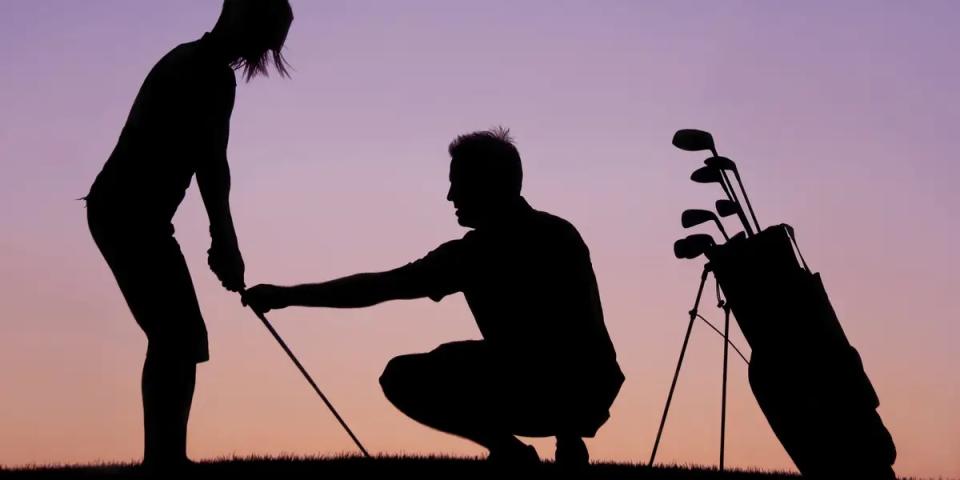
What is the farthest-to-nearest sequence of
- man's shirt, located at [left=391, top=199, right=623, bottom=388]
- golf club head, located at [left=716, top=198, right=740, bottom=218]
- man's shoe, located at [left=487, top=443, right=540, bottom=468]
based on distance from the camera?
1. golf club head, located at [left=716, top=198, right=740, bottom=218]
2. man's shoe, located at [left=487, top=443, right=540, bottom=468]
3. man's shirt, located at [left=391, top=199, right=623, bottom=388]

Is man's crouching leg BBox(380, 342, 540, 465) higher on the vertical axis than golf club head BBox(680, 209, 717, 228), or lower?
lower

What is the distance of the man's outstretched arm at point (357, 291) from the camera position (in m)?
4.78

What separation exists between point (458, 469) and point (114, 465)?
1.86 m

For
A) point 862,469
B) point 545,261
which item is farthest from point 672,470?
point 545,261

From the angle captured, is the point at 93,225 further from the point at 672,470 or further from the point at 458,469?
the point at 672,470

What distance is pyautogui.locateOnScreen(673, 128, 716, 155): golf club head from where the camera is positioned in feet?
20.8

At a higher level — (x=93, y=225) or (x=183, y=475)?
(x=93, y=225)

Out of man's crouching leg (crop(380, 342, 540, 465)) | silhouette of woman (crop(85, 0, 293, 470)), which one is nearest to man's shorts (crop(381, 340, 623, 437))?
man's crouching leg (crop(380, 342, 540, 465))

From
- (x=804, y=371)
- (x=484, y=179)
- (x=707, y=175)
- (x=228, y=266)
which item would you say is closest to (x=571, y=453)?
(x=484, y=179)

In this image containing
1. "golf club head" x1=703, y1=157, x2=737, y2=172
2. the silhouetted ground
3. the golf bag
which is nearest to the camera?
the silhouetted ground

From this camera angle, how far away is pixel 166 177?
4.79 meters

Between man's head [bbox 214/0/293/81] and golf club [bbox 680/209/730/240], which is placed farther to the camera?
golf club [bbox 680/209/730/240]

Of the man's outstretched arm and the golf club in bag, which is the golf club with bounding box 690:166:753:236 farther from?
the man's outstretched arm

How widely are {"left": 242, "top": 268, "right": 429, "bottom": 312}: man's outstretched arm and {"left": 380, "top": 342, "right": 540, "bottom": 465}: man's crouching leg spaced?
33 cm
